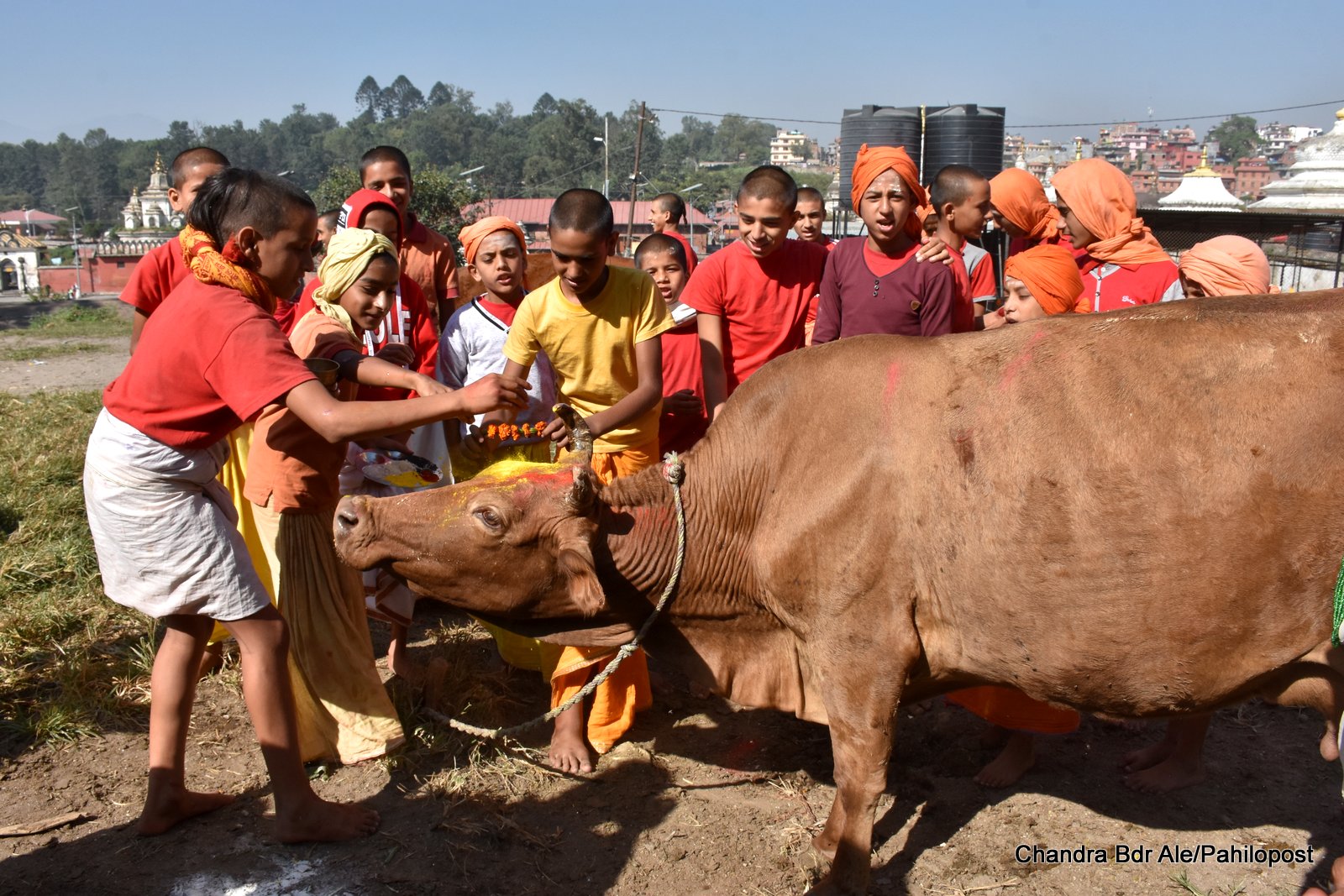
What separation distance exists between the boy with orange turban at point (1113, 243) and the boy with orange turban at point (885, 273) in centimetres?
76

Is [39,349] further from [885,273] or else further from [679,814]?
[679,814]

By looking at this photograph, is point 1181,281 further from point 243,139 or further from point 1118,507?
point 243,139

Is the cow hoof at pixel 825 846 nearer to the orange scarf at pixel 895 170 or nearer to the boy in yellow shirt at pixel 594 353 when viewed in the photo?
the boy in yellow shirt at pixel 594 353

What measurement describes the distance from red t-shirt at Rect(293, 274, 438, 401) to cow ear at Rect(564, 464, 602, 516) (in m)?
1.73

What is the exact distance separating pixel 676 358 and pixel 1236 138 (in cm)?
18895

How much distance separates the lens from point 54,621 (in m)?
5.69

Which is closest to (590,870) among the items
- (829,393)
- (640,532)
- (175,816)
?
(640,532)

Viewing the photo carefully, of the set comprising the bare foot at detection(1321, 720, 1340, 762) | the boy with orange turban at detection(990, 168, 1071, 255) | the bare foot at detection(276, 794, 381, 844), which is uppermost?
the boy with orange turban at detection(990, 168, 1071, 255)

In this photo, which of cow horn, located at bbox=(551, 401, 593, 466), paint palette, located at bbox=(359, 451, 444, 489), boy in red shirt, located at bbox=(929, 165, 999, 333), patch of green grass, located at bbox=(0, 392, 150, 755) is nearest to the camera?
cow horn, located at bbox=(551, 401, 593, 466)

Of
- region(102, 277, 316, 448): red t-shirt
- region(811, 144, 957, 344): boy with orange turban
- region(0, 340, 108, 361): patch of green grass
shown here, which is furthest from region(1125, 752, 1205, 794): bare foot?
region(0, 340, 108, 361): patch of green grass

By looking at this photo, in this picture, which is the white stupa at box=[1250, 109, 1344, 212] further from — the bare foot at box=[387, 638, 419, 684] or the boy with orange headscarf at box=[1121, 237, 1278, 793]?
the bare foot at box=[387, 638, 419, 684]

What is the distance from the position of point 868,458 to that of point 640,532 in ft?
3.10

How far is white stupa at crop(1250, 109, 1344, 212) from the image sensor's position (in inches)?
920

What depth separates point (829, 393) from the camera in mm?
3721
